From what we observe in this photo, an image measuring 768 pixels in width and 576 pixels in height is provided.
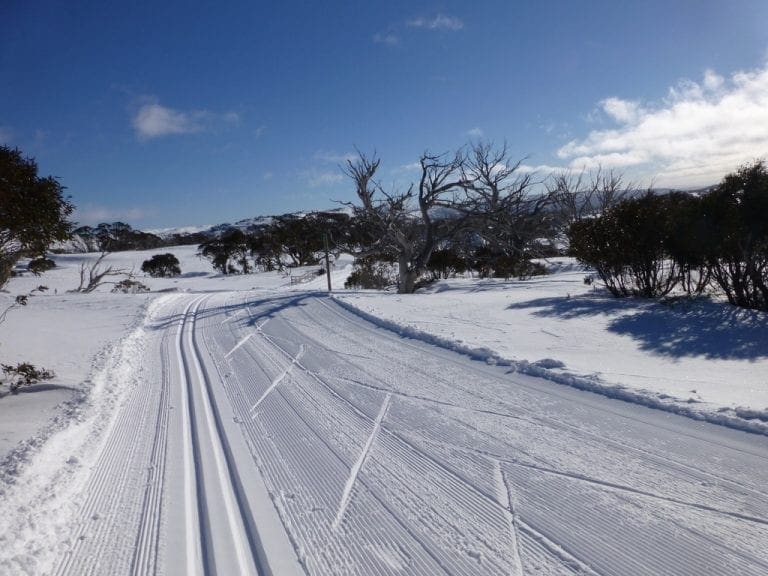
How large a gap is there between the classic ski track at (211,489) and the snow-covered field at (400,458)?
15mm

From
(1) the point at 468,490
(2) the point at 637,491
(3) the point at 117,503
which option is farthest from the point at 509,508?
(3) the point at 117,503

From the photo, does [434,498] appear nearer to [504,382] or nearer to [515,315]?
[504,382]

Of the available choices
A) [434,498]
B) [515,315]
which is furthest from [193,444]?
[515,315]

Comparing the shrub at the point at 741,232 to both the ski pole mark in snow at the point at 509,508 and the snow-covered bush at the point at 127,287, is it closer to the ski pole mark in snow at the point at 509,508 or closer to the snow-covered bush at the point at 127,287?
the ski pole mark in snow at the point at 509,508

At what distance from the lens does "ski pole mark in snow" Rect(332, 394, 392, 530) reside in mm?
2651

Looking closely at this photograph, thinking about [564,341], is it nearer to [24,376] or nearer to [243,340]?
[243,340]

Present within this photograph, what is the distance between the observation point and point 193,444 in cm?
372

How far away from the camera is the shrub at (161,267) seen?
45.0 metres

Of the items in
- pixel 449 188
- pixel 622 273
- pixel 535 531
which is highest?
pixel 449 188

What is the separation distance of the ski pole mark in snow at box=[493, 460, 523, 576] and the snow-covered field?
0.01m

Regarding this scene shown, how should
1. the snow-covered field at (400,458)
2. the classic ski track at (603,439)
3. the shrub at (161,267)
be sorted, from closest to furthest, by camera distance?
the snow-covered field at (400,458) < the classic ski track at (603,439) < the shrub at (161,267)

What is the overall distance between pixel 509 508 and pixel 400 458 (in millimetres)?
948

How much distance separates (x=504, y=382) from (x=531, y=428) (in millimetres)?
1188

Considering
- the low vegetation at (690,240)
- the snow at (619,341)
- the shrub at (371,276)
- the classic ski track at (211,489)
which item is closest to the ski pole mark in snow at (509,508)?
the classic ski track at (211,489)
